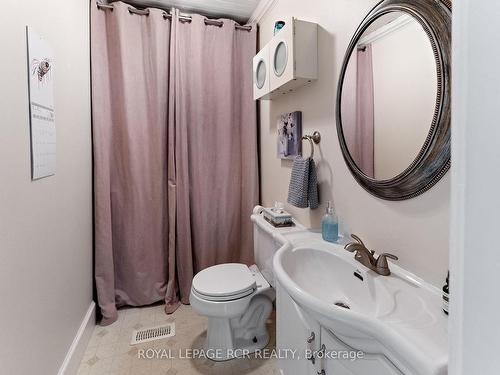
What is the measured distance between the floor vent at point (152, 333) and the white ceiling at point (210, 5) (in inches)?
95.7

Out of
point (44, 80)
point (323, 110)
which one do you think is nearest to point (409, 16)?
point (323, 110)

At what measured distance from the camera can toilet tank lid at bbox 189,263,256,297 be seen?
1.60 metres

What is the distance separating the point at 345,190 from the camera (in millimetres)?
1336

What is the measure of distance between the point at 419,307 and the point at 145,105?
2.13 metres

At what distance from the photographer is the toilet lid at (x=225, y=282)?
5.22 ft

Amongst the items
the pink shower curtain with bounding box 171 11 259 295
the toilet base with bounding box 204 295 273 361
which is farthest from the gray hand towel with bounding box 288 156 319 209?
the pink shower curtain with bounding box 171 11 259 295

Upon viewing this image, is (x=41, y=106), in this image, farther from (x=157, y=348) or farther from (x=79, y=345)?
(x=157, y=348)

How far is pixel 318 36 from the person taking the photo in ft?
4.91

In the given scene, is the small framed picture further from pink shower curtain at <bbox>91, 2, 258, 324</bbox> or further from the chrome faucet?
the chrome faucet

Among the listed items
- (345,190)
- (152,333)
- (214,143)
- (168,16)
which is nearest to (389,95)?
(345,190)

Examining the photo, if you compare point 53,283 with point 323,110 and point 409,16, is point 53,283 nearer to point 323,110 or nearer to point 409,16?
point 323,110

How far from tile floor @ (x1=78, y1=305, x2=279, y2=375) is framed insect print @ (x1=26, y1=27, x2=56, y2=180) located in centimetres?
118

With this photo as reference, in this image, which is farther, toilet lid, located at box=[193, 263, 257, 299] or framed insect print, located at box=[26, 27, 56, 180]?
toilet lid, located at box=[193, 263, 257, 299]

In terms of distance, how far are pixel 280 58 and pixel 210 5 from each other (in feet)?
3.34
